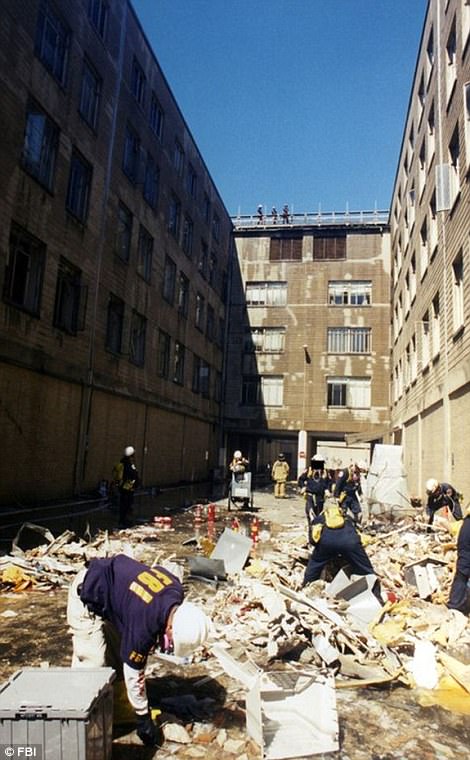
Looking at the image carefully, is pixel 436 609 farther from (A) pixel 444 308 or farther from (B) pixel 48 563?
(A) pixel 444 308

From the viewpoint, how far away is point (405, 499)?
57.8 ft

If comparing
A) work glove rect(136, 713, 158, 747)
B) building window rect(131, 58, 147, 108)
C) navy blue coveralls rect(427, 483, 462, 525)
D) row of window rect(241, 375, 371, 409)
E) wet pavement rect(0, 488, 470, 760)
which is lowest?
wet pavement rect(0, 488, 470, 760)

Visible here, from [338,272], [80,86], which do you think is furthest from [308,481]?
[338,272]

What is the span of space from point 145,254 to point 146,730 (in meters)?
20.8

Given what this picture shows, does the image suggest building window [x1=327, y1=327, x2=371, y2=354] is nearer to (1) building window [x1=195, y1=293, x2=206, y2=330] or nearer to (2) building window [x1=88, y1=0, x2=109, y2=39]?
(1) building window [x1=195, y1=293, x2=206, y2=330]

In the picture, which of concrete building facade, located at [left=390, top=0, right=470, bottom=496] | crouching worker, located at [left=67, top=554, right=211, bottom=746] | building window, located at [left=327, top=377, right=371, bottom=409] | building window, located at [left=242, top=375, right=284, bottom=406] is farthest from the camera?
building window, located at [left=242, top=375, right=284, bottom=406]

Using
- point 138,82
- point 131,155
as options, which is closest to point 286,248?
point 138,82

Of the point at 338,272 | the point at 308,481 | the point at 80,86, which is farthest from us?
the point at 338,272

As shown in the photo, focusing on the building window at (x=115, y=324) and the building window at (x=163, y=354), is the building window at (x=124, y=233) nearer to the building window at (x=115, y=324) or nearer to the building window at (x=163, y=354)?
the building window at (x=115, y=324)

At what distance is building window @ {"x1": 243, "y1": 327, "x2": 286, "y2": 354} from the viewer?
35.0 m

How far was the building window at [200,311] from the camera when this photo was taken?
98.0 ft

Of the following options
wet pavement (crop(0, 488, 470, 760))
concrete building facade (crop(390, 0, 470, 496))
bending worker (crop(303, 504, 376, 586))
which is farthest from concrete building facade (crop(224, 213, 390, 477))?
wet pavement (crop(0, 488, 470, 760))

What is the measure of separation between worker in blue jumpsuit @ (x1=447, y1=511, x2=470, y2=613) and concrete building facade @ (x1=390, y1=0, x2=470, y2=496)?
235 inches

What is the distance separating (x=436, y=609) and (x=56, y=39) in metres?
17.7
